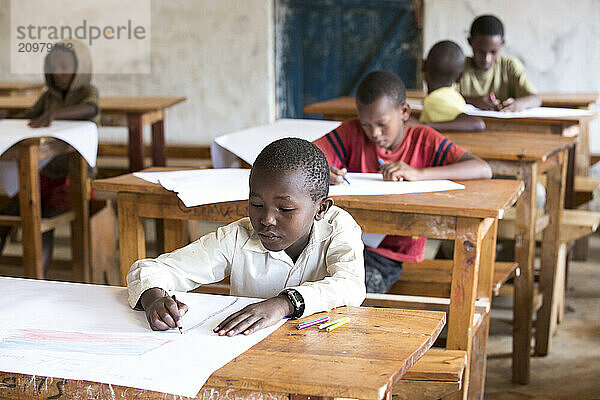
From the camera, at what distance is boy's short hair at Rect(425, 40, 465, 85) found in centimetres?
404

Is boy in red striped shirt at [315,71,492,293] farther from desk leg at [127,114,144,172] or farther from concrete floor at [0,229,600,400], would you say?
desk leg at [127,114,144,172]

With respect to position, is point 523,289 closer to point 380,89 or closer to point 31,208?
point 380,89

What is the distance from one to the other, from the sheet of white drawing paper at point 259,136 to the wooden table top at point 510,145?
0.62m

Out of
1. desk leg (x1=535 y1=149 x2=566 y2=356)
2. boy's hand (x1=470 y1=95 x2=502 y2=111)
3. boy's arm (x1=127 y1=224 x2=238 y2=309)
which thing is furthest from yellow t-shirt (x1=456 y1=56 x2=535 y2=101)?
boy's arm (x1=127 y1=224 x2=238 y2=309)

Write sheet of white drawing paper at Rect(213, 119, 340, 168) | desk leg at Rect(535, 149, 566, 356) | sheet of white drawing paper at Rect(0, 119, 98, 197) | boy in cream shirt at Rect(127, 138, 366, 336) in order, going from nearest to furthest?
boy in cream shirt at Rect(127, 138, 366, 336), sheet of white drawing paper at Rect(213, 119, 340, 168), desk leg at Rect(535, 149, 566, 356), sheet of white drawing paper at Rect(0, 119, 98, 197)

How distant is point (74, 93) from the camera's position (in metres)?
4.37

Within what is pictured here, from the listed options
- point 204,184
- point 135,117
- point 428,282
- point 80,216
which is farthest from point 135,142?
point 428,282

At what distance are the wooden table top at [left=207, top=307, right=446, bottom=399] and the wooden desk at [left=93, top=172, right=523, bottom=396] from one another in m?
0.65

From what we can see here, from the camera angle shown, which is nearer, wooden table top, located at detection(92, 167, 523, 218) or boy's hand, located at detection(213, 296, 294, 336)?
boy's hand, located at detection(213, 296, 294, 336)

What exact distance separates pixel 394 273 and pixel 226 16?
4.13 meters

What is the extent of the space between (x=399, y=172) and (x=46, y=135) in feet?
5.85

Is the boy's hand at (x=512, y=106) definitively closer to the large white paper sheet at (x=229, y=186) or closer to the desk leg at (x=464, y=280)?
the large white paper sheet at (x=229, y=186)

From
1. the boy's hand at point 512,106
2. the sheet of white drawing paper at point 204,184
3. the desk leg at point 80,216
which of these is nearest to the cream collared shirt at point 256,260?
the sheet of white drawing paper at point 204,184

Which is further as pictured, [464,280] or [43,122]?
[43,122]
